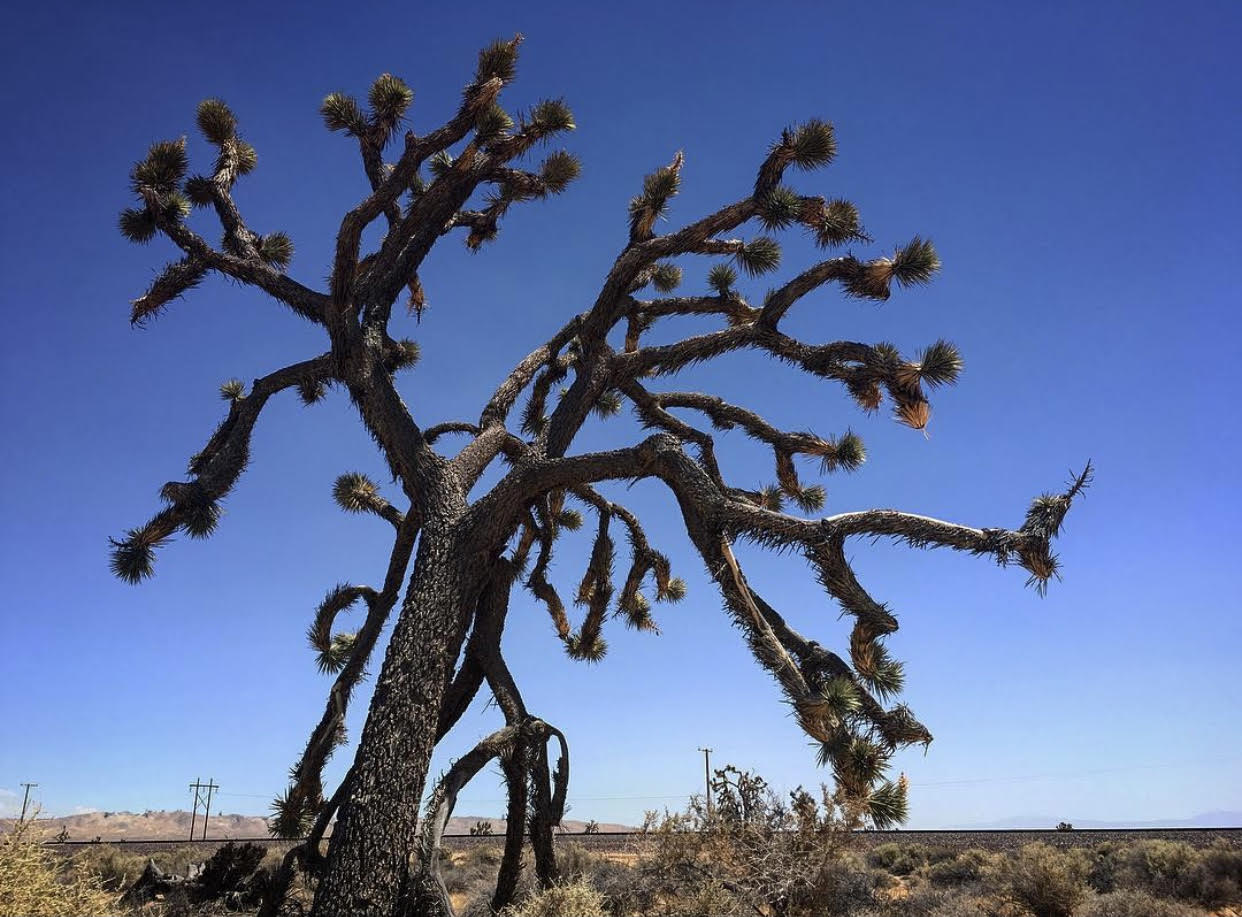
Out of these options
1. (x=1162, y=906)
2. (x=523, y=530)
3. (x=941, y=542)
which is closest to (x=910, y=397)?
(x=941, y=542)

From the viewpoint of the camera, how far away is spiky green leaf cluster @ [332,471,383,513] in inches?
435

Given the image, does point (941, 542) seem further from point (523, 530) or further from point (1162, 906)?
point (1162, 906)

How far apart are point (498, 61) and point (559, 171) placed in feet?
4.94

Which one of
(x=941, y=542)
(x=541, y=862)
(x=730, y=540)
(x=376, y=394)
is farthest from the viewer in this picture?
(x=376, y=394)

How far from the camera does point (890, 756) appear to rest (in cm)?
630

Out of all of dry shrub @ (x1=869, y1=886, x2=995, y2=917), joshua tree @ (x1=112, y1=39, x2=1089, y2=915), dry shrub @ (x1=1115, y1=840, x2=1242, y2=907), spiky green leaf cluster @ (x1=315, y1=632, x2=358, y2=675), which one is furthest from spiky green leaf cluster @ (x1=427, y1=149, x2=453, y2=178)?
dry shrub @ (x1=1115, y1=840, x2=1242, y2=907)

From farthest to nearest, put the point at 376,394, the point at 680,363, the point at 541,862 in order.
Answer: the point at 680,363, the point at 376,394, the point at 541,862

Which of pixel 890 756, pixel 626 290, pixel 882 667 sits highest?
pixel 626 290

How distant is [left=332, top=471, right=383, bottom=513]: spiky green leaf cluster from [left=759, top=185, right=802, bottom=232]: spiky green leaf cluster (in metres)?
6.23

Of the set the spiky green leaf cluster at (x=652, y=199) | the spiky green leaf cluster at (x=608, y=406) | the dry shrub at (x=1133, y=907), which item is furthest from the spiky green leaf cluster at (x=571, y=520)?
the dry shrub at (x=1133, y=907)

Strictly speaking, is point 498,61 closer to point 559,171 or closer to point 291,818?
point 559,171

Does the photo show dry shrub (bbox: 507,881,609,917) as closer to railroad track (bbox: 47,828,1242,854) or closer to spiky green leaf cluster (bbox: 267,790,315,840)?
spiky green leaf cluster (bbox: 267,790,315,840)

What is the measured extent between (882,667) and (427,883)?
4353mm

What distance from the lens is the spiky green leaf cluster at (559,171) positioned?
33.3 ft
